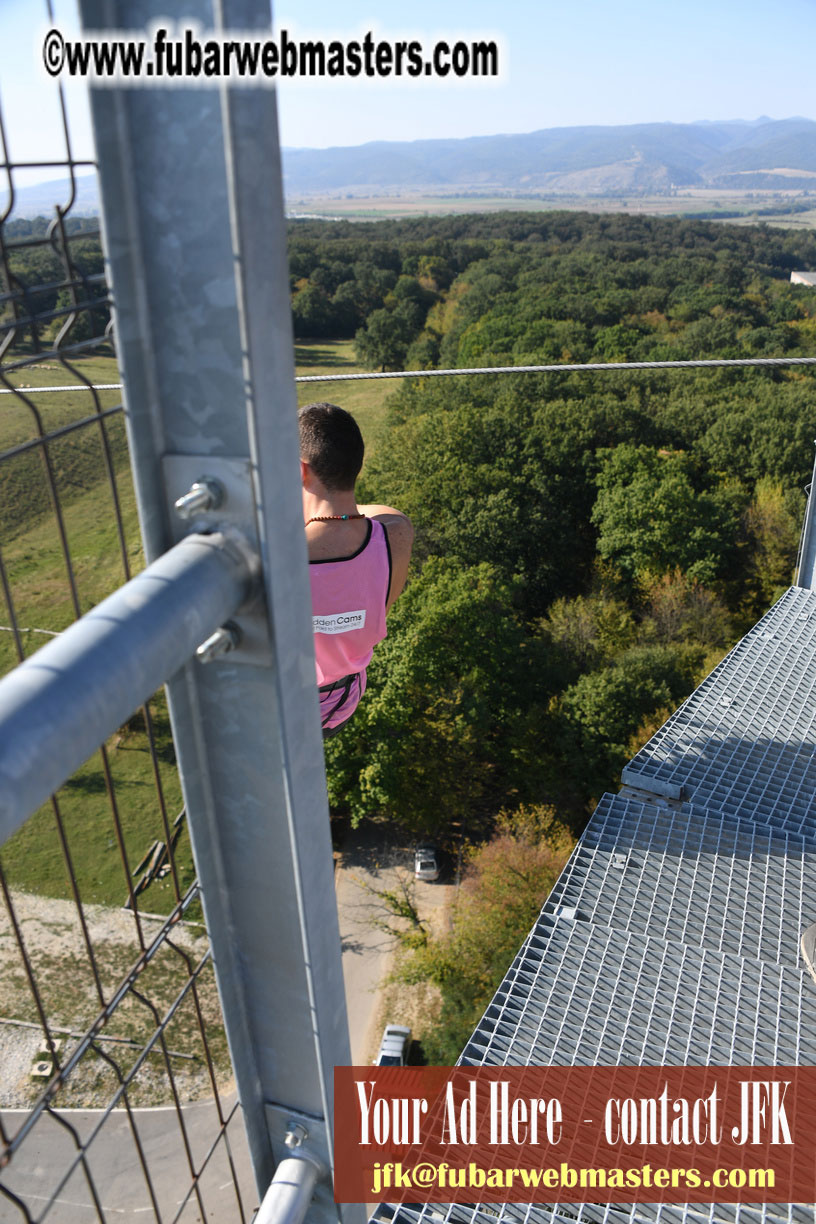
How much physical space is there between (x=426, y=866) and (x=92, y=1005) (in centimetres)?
782

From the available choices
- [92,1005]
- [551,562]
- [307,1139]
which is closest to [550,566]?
[551,562]

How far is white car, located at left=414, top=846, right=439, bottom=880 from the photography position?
69.6 ft

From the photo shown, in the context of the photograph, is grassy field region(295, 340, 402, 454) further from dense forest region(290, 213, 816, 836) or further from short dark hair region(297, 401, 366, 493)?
short dark hair region(297, 401, 366, 493)

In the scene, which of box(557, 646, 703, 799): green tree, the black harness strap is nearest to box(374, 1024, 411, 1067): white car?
box(557, 646, 703, 799): green tree

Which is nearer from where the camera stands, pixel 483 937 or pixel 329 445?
pixel 329 445

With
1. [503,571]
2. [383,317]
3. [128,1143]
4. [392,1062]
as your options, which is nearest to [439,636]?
[503,571]

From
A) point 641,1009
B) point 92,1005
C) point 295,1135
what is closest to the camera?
point 295,1135

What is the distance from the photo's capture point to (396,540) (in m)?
3.54

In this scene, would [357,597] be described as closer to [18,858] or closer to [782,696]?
[782,696]

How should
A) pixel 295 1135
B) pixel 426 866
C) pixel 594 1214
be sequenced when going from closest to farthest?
pixel 295 1135 → pixel 594 1214 → pixel 426 866

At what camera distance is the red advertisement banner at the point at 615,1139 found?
7.23 metres

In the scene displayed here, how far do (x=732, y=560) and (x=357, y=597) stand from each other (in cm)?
2873

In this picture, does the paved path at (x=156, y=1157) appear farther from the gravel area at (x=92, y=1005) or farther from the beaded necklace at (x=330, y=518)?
the beaded necklace at (x=330, y=518)

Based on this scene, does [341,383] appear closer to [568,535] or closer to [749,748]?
[568,535]
